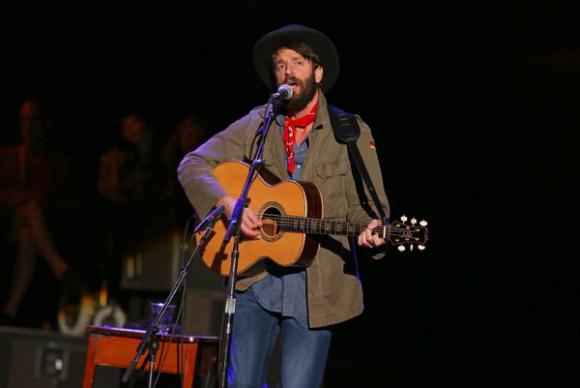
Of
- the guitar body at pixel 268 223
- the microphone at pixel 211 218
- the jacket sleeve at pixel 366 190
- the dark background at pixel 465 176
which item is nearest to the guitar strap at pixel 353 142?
the jacket sleeve at pixel 366 190

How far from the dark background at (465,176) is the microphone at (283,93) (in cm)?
239

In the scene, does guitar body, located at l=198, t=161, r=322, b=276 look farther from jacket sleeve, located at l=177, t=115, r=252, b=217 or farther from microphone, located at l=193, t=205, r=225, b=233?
microphone, located at l=193, t=205, r=225, b=233

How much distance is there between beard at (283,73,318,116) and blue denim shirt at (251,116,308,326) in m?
0.77

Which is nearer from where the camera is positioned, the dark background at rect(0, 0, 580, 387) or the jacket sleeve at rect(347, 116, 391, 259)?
the jacket sleeve at rect(347, 116, 391, 259)

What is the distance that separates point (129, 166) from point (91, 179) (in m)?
0.84

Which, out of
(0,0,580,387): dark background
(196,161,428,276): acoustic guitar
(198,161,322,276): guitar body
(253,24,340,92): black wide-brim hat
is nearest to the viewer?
(196,161,428,276): acoustic guitar

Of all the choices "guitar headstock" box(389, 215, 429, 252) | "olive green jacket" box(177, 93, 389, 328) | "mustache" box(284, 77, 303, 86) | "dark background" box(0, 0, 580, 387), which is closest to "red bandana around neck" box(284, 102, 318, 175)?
"olive green jacket" box(177, 93, 389, 328)

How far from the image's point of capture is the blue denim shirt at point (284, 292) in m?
4.04

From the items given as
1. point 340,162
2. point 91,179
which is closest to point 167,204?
point 91,179

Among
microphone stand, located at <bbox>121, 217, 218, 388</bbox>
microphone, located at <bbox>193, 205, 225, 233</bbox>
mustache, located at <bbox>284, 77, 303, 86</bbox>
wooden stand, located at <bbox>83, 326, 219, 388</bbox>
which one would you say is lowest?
wooden stand, located at <bbox>83, 326, 219, 388</bbox>

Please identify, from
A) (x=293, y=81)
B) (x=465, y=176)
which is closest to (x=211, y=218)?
(x=293, y=81)

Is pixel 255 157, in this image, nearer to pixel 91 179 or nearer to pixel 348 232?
pixel 348 232

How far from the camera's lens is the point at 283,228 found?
4.21 m

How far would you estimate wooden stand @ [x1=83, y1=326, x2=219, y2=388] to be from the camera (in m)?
4.82
